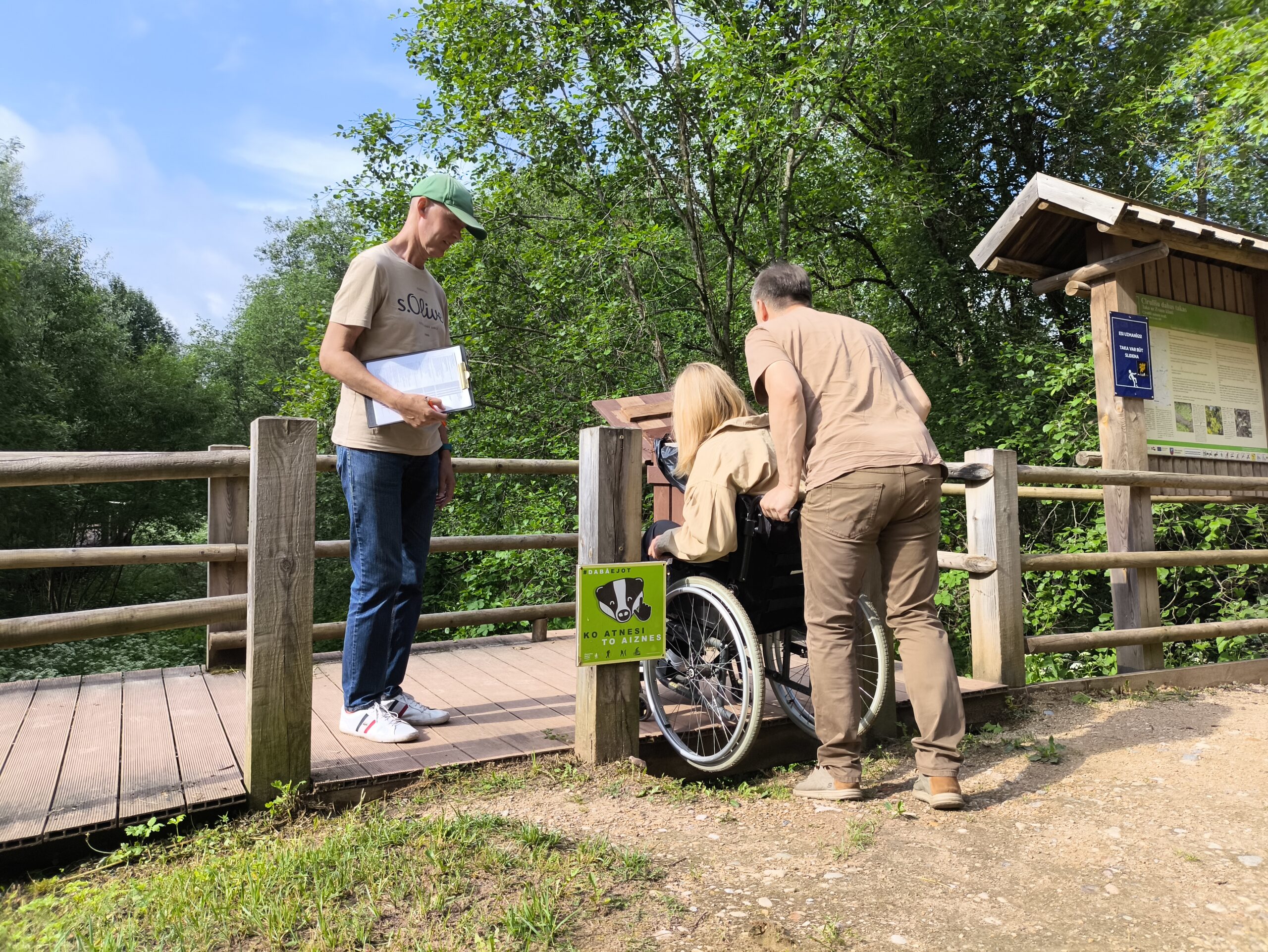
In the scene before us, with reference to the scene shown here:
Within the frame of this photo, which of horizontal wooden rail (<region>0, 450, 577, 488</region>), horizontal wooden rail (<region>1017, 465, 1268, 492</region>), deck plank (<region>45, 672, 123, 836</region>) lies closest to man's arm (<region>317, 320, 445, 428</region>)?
horizontal wooden rail (<region>0, 450, 577, 488</region>)

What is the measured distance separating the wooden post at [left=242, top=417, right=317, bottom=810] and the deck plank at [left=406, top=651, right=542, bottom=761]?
66cm

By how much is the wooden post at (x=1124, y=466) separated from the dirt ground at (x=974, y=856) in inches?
62.1

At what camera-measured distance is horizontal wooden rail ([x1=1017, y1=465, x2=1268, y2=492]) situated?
472 centimetres

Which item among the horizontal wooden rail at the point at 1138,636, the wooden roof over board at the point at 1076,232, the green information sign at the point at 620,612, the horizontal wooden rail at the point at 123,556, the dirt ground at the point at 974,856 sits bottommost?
the dirt ground at the point at 974,856

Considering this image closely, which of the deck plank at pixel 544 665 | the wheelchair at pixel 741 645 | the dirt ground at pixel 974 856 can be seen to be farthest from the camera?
the deck plank at pixel 544 665

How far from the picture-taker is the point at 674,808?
2.96 metres

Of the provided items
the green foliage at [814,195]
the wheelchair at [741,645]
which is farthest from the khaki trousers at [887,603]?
the green foliage at [814,195]

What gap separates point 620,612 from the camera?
3.31 meters

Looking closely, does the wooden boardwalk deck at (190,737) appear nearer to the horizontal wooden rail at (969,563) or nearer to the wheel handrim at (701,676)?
the wheel handrim at (701,676)

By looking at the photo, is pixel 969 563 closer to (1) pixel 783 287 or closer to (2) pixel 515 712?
(1) pixel 783 287

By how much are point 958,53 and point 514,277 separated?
6.68 m

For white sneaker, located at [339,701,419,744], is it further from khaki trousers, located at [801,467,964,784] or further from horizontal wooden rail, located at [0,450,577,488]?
khaki trousers, located at [801,467,964,784]

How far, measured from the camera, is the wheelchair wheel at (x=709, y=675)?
302cm

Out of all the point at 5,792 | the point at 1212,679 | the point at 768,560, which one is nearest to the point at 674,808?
the point at 768,560
